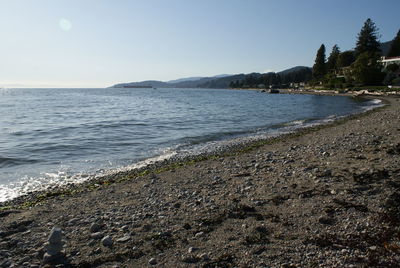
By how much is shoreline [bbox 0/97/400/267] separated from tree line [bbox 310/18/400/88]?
93.8 m

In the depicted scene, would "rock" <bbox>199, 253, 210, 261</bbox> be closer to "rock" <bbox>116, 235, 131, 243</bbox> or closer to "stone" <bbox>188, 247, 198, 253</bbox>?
"stone" <bbox>188, 247, 198, 253</bbox>

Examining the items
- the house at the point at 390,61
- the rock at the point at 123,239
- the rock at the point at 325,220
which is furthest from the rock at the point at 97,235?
the house at the point at 390,61

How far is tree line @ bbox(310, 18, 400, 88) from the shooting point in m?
90.2

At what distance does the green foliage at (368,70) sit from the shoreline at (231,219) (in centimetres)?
9207

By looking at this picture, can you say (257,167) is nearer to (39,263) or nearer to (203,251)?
(203,251)

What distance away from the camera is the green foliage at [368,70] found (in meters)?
89.1

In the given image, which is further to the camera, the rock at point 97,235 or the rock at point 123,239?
the rock at point 97,235

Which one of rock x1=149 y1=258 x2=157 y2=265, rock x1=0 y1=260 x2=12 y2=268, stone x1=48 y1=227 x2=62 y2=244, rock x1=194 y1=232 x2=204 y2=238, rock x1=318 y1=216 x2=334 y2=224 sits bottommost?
rock x1=0 y1=260 x2=12 y2=268

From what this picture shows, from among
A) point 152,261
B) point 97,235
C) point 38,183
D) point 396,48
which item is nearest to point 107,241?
point 97,235

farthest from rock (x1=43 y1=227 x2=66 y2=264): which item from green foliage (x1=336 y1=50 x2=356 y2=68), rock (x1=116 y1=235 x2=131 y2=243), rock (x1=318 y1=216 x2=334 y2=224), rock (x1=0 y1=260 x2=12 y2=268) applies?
green foliage (x1=336 y1=50 x2=356 y2=68)

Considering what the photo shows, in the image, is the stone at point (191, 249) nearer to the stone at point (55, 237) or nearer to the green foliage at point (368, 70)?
the stone at point (55, 237)

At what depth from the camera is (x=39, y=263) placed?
18.1ft

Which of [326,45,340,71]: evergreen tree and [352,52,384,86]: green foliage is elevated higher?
[326,45,340,71]: evergreen tree

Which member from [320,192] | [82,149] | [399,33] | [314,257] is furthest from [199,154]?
[399,33]
